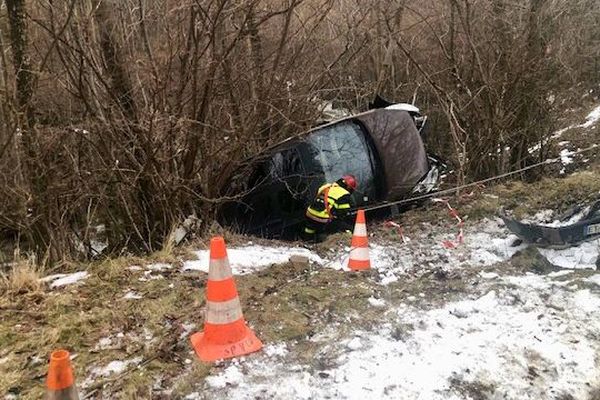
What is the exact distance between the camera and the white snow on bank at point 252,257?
16.5ft

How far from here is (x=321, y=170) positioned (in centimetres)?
709

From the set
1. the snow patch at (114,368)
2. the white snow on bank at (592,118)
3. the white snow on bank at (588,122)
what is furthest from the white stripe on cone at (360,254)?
the white snow on bank at (592,118)

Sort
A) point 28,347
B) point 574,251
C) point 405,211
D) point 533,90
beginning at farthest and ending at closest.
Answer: point 533,90 < point 405,211 < point 574,251 < point 28,347

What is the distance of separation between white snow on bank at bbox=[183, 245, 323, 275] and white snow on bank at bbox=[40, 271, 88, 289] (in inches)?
33.4

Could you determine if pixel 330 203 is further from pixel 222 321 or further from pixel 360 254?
pixel 222 321

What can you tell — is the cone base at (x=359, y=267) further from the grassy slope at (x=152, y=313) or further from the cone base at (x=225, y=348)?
the cone base at (x=225, y=348)

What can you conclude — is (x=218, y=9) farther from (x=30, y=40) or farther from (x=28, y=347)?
(x=28, y=347)

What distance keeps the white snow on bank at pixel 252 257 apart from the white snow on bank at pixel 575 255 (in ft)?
7.17

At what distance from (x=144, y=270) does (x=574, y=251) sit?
3920 millimetres

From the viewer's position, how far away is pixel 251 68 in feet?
22.7

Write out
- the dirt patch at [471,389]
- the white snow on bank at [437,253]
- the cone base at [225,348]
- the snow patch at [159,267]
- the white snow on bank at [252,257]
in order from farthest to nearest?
the white snow on bank at [437,253] < the white snow on bank at [252,257] < the snow patch at [159,267] < the cone base at [225,348] < the dirt patch at [471,389]

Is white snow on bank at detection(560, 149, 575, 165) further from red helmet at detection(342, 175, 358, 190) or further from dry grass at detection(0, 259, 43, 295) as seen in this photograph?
dry grass at detection(0, 259, 43, 295)

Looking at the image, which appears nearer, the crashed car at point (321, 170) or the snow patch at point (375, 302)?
the snow patch at point (375, 302)

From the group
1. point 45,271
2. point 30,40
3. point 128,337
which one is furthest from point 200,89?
point 128,337
